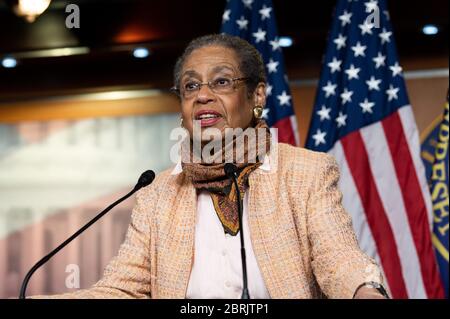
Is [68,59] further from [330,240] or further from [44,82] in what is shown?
[330,240]

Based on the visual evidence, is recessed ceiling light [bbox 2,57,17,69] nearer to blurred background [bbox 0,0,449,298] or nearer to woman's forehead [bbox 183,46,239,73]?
blurred background [bbox 0,0,449,298]

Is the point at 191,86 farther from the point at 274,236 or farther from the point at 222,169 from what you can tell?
the point at 274,236

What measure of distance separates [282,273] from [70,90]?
9.68 feet

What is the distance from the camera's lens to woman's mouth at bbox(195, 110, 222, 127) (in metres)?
2.40

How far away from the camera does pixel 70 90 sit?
4.85 m

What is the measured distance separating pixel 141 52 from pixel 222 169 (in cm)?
242

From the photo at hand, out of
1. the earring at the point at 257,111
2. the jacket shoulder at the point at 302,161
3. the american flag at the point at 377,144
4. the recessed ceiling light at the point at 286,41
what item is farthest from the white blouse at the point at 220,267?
the recessed ceiling light at the point at 286,41

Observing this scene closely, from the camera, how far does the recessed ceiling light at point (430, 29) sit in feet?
13.8

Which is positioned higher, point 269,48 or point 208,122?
point 269,48

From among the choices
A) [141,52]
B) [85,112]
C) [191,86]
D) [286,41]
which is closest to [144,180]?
[191,86]

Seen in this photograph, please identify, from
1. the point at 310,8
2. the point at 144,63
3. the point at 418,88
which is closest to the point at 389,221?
the point at 418,88

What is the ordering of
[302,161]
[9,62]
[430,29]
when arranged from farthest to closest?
[9,62]
[430,29]
[302,161]

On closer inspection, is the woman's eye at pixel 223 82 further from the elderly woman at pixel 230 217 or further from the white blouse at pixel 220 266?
the white blouse at pixel 220 266

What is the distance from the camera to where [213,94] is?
2.42 metres
